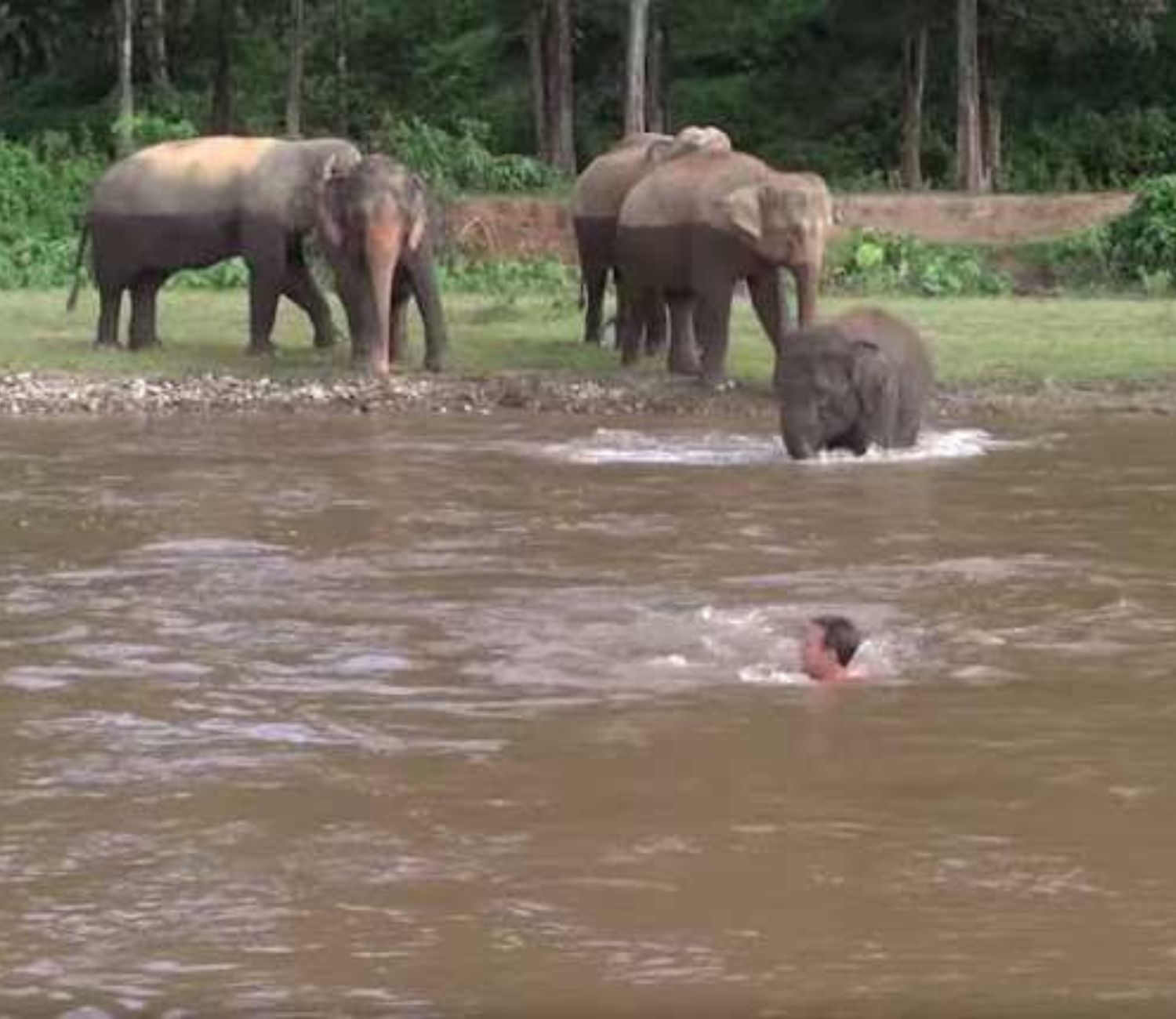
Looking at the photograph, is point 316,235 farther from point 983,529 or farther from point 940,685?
point 940,685

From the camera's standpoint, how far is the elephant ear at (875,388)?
16.1 metres

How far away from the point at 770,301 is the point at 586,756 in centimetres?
1269

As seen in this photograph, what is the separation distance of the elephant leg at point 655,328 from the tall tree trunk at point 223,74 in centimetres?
2071

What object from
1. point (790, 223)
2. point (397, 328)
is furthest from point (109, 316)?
point (790, 223)

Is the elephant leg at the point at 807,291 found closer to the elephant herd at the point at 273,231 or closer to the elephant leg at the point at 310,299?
the elephant herd at the point at 273,231

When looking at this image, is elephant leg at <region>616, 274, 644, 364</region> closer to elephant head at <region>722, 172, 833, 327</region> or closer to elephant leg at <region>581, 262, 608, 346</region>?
elephant leg at <region>581, 262, 608, 346</region>

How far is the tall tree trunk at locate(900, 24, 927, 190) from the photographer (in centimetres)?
4000

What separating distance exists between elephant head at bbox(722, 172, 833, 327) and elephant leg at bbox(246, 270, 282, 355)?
13.3ft

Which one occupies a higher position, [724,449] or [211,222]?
[211,222]

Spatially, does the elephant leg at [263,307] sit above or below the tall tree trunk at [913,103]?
below

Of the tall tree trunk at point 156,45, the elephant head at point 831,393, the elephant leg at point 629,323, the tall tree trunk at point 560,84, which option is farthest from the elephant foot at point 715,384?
the tall tree trunk at point 156,45

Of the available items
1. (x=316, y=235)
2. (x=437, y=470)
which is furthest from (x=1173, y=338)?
(x=437, y=470)

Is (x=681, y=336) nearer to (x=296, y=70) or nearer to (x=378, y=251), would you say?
(x=378, y=251)

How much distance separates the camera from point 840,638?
30.1ft
